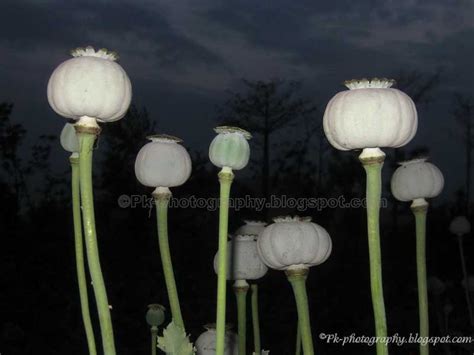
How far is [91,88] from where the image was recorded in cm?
67

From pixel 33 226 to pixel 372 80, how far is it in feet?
14.9

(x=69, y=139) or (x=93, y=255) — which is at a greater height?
(x=69, y=139)

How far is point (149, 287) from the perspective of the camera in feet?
12.9

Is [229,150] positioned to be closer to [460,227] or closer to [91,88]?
[91,88]

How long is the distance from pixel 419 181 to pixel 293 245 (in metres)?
0.29

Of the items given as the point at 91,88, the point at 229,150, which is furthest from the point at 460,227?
the point at 91,88

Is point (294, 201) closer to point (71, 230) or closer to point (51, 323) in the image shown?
point (71, 230)

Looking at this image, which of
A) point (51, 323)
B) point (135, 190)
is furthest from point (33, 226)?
point (51, 323)

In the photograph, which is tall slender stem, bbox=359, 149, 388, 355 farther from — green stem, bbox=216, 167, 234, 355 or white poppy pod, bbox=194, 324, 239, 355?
white poppy pod, bbox=194, 324, 239, 355

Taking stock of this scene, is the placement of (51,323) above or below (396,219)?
below

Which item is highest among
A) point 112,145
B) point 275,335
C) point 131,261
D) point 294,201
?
point 112,145

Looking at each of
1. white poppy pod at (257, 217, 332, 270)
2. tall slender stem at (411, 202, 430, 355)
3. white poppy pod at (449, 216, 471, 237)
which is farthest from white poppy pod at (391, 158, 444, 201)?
white poppy pod at (449, 216, 471, 237)

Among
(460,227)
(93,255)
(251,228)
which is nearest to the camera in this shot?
(93,255)

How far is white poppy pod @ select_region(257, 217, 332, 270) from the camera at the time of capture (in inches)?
34.6
